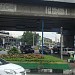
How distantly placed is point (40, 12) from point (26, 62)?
15095 mm

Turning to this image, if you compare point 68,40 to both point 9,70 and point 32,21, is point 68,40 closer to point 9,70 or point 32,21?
point 32,21

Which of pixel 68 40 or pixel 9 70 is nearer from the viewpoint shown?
pixel 9 70

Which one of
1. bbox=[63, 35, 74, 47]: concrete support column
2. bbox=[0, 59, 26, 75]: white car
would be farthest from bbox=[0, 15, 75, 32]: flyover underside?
bbox=[63, 35, 74, 47]: concrete support column

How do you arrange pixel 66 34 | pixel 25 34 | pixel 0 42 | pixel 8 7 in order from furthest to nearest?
pixel 25 34 < pixel 0 42 < pixel 66 34 < pixel 8 7

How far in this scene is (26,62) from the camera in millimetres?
24562

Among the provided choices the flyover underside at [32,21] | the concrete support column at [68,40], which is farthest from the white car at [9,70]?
the concrete support column at [68,40]

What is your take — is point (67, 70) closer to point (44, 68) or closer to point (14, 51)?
point (44, 68)

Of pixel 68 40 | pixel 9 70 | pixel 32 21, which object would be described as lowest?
pixel 9 70

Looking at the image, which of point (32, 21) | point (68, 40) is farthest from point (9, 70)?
point (68, 40)

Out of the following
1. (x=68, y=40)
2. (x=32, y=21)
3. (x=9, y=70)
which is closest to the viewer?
(x=9, y=70)

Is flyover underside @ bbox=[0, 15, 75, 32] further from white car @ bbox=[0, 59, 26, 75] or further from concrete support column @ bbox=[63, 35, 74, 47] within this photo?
concrete support column @ bbox=[63, 35, 74, 47]

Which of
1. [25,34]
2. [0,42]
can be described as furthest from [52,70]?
[25,34]

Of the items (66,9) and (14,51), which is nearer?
(14,51)

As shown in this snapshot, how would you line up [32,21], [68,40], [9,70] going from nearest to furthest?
[9,70] → [32,21] → [68,40]
